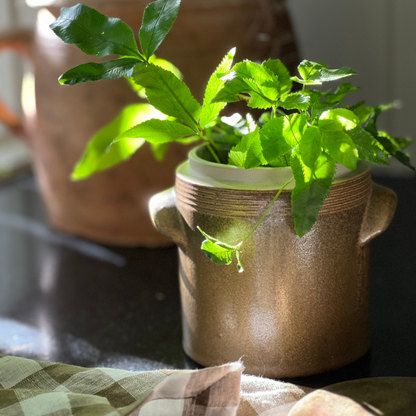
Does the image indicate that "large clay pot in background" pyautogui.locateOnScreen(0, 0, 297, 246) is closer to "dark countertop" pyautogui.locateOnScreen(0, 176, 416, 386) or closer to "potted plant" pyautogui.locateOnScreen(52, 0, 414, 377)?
"dark countertop" pyautogui.locateOnScreen(0, 176, 416, 386)

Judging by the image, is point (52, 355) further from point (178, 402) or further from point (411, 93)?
point (411, 93)

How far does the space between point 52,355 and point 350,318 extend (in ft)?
0.86

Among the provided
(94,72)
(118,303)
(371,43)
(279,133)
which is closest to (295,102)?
(279,133)

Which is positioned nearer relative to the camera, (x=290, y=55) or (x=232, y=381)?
(x=232, y=381)

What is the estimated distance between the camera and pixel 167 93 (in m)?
0.40

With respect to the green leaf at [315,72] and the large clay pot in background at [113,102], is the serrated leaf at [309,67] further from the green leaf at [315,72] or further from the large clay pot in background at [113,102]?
the large clay pot in background at [113,102]

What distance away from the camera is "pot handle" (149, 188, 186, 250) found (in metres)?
0.46

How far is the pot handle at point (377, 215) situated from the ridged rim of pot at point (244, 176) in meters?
0.03

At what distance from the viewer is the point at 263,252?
0.41m

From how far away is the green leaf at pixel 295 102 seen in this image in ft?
1.27

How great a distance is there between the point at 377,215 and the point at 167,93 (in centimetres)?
18

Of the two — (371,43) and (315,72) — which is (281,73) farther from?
(371,43)

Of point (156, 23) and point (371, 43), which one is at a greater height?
point (156, 23)

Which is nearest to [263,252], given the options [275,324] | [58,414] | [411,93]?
[275,324]
